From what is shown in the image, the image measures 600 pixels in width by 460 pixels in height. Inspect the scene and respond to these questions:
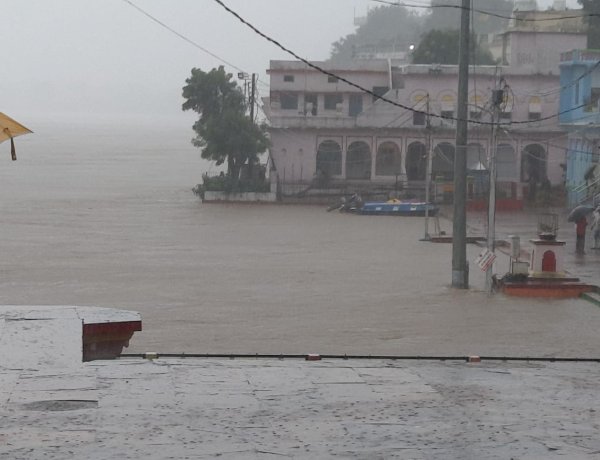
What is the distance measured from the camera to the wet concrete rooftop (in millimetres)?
6605

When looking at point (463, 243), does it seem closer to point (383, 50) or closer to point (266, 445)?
point (266, 445)

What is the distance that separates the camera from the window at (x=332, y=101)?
2343 inches

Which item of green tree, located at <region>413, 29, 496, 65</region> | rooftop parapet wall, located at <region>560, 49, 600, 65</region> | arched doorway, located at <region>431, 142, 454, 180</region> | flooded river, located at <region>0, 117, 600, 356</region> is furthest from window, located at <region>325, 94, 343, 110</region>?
green tree, located at <region>413, 29, 496, 65</region>

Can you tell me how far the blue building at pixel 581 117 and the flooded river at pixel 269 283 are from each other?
21.5 ft

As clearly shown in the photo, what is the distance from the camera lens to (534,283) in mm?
24609

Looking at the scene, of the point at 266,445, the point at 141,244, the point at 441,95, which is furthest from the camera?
the point at 441,95

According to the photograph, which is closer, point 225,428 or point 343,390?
point 225,428

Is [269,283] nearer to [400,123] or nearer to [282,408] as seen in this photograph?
[282,408]

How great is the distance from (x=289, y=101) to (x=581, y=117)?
56.5 ft

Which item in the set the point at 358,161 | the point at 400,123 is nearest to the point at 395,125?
the point at 400,123

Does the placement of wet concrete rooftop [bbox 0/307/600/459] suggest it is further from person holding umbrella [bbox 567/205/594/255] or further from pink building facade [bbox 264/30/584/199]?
pink building facade [bbox 264/30/584/199]

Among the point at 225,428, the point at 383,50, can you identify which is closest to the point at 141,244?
the point at 225,428

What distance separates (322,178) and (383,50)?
10449 cm

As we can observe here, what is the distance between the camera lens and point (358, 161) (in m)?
59.8
